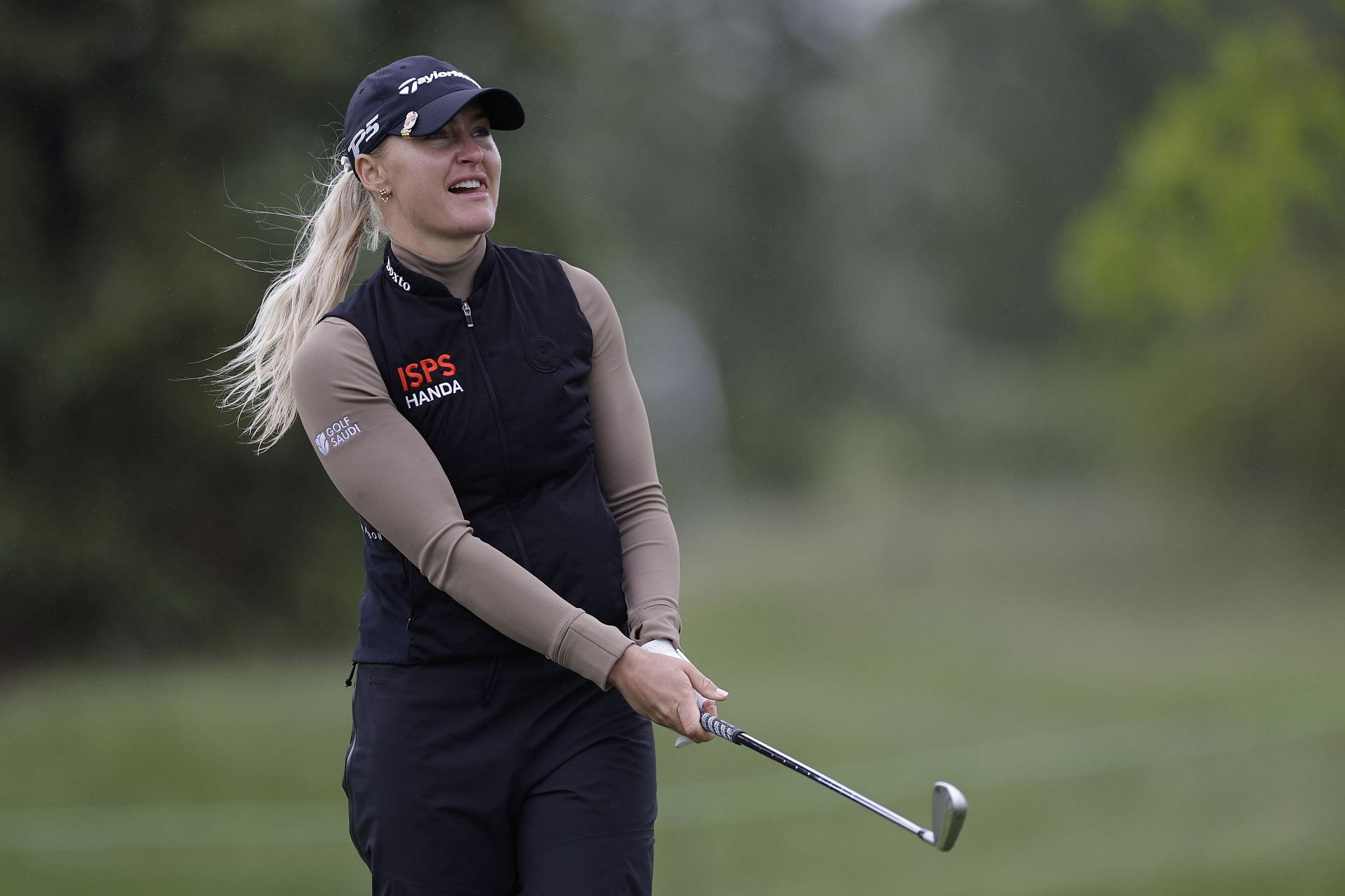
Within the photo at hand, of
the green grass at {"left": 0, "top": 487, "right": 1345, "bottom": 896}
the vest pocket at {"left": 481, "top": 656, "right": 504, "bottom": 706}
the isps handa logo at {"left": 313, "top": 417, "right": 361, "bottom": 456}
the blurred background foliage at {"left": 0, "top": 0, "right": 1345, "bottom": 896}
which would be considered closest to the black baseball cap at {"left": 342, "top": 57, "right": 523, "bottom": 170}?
the isps handa logo at {"left": 313, "top": 417, "right": 361, "bottom": 456}

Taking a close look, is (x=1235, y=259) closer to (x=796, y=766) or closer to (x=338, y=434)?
(x=796, y=766)

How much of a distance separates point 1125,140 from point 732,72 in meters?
3.07

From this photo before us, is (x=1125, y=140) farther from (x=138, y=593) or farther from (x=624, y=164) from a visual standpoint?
(x=138, y=593)

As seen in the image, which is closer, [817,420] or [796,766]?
[796,766]

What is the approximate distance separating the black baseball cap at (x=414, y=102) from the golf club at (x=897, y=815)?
0.89m

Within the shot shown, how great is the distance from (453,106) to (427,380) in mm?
376

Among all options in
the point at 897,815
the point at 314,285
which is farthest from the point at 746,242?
the point at 897,815

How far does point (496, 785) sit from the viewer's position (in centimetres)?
218

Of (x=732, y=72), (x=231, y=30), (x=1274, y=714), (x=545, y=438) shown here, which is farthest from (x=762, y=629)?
(x=545, y=438)

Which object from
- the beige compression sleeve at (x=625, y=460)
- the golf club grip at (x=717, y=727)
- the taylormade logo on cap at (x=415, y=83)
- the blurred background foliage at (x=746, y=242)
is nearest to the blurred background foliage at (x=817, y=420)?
the blurred background foliage at (x=746, y=242)

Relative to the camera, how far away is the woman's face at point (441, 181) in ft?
7.36

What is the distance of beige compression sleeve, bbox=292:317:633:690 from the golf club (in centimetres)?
17

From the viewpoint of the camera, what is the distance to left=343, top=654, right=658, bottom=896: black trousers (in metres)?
A: 2.18

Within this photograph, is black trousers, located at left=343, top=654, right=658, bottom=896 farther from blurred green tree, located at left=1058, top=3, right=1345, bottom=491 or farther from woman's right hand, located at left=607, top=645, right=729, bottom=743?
blurred green tree, located at left=1058, top=3, right=1345, bottom=491
